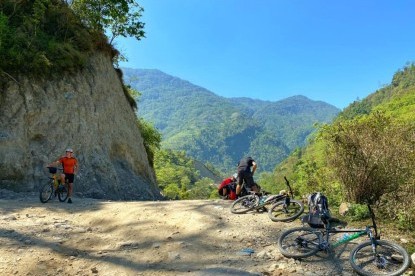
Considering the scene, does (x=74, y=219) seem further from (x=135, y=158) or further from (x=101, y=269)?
(x=135, y=158)

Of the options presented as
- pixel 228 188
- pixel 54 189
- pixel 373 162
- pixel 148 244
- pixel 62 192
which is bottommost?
pixel 148 244

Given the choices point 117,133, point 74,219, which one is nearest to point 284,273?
point 74,219

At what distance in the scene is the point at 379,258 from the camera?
19.1 feet

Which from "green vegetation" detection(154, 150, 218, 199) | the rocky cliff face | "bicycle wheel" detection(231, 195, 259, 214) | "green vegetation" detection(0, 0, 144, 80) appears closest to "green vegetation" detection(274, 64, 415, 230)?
"bicycle wheel" detection(231, 195, 259, 214)

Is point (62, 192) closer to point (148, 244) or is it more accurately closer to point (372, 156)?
point (148, 244)

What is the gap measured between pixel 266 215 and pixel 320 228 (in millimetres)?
2560

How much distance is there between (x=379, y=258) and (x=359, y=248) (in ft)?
1.05

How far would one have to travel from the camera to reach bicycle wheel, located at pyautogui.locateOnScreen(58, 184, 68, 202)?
12.5 m

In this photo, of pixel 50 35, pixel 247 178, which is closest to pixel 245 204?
pixel 247 178

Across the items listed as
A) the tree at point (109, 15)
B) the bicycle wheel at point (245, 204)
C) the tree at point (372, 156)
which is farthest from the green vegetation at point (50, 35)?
the tree at point (372, 156)

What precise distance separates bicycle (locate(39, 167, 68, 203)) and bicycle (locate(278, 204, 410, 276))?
8.50 metres

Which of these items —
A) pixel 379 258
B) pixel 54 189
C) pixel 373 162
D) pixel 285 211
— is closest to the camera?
pixel 379 258

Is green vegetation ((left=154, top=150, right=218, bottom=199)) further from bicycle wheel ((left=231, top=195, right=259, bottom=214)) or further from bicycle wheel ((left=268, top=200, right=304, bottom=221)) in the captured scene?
bicycle wheel ((left=268, top=200, right=304, bottom=221))

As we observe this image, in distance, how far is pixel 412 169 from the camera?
862 cm
